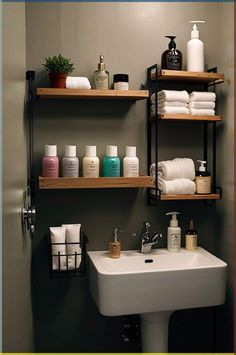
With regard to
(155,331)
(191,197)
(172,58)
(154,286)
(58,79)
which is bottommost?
(155,331)

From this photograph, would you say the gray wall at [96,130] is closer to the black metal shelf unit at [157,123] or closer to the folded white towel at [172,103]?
the black metal shelf unit at [157,123]

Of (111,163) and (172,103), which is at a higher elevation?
(172,103)

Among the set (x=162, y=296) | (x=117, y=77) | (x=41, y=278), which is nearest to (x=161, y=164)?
(x=117, y=77)

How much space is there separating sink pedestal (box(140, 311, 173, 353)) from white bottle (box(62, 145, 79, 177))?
2.57 ft

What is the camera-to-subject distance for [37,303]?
2268 mm

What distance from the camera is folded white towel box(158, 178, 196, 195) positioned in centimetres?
220

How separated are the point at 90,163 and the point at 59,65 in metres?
0.50

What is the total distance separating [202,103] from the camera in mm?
2264

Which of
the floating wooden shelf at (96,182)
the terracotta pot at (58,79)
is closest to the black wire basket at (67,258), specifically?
the floating wooden shelf at (96,182)

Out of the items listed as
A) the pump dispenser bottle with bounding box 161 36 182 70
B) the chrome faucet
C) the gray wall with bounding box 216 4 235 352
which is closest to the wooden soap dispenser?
the chrome faucet

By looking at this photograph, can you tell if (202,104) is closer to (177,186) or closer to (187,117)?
(187,117)

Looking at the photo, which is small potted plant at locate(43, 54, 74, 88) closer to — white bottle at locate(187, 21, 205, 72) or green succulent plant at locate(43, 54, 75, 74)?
green succulent plant at locate(43, 54, 75, 74)

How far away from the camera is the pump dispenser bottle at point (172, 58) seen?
2236mm

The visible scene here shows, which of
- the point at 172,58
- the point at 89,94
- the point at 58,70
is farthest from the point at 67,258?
the point at 172,58
